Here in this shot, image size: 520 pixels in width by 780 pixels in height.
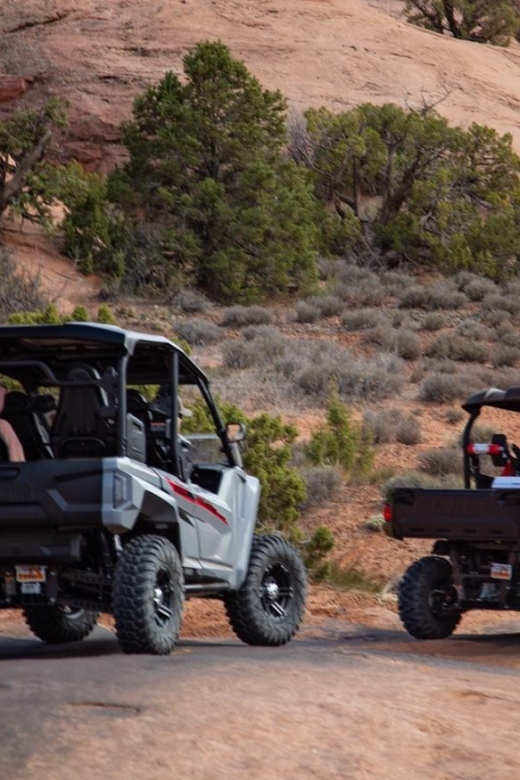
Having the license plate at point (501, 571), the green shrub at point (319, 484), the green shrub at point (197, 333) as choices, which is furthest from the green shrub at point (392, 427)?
the license plate at point (501, 571)

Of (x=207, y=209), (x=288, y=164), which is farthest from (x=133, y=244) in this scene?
(x=288, y=164)

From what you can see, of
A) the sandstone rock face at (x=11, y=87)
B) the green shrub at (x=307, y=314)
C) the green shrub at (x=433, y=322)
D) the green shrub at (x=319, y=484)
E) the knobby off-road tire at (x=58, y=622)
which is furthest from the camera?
the sandstone rock face at (x=11, y=87)

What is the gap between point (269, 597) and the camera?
10.6 meters

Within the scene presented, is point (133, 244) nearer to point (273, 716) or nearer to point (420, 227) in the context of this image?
point (420, 227)

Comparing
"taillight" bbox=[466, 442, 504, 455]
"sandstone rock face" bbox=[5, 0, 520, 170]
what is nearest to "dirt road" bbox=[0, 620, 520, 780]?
"taillight" bbox=[466, 442, 504, 455]

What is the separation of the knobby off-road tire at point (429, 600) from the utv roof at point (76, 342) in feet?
9.14

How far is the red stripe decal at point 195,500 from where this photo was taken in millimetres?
9383

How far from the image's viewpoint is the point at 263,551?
10484 millimetres

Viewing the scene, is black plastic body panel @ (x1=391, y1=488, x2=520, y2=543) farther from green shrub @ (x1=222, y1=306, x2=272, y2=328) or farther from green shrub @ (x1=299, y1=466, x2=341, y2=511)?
A: green shrub @ (x1=222, y1=306, x2=272, y2=328)

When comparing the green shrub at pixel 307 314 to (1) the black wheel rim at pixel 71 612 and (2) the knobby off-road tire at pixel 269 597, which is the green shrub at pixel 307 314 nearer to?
(2) the knobby off-road tire at pixel 269 597

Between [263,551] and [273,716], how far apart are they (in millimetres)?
4141

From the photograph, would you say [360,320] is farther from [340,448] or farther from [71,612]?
[71,612]

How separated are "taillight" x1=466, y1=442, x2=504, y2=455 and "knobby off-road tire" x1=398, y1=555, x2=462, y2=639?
0.95m

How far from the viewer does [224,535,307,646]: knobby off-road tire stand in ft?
A: 33.7
